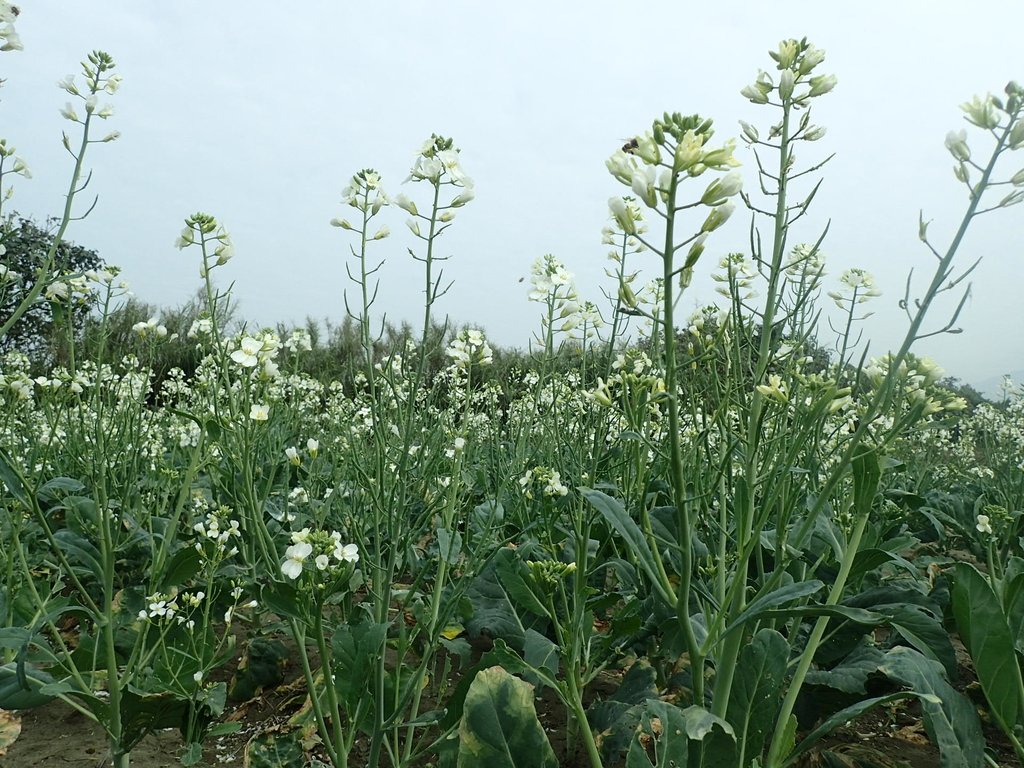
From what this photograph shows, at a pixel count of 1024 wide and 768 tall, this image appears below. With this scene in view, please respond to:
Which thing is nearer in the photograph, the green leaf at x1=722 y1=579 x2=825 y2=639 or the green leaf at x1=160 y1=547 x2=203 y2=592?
the green leaf at x1=722 y1=579 x2=825 y2=639

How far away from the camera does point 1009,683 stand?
1.73m

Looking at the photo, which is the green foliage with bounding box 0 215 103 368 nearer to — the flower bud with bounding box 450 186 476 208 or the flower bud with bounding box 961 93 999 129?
the flower bud with bounding box 450 186 476 208

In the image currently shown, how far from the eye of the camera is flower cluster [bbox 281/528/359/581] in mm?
1535

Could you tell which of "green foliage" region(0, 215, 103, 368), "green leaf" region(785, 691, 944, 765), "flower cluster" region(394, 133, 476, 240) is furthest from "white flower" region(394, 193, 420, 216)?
"green leaf" region(785, 691, 944, 765)

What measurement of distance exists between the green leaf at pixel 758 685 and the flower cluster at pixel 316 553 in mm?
950

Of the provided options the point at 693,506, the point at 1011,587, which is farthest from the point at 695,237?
the point at 1011,587

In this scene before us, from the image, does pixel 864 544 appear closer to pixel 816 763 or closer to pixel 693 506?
pixel 816 763

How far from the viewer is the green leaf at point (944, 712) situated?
159 centimetres

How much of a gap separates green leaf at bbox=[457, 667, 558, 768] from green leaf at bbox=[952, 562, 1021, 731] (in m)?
1.16

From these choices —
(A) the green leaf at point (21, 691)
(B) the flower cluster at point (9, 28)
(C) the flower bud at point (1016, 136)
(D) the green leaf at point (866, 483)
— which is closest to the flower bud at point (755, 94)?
(C) the flower bud at point (1016, 136)

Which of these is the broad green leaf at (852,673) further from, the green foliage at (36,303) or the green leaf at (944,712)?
the green foliage at (36,303)

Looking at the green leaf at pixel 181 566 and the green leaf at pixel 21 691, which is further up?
the green leaf at pixel 181 566

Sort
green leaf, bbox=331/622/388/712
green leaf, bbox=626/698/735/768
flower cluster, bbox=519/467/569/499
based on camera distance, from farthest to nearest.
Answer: flower cluster, bbox=519/467/569/499 → green leaf, bbox=331/622/388/712 → green leaf, bbox=626/698/735/768

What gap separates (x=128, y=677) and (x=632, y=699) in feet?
5.16
